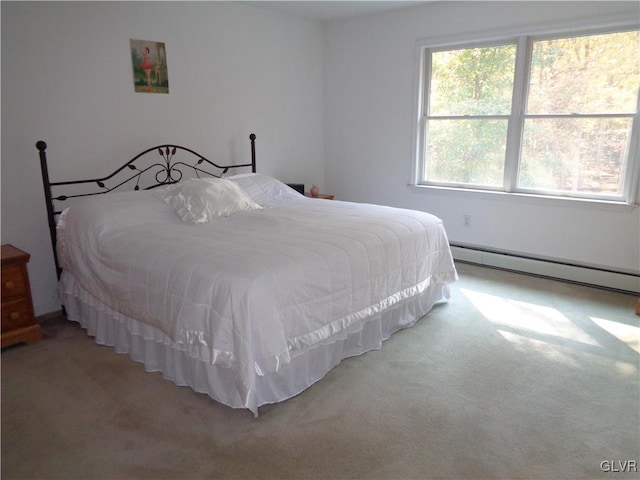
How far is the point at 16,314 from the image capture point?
2861 mm

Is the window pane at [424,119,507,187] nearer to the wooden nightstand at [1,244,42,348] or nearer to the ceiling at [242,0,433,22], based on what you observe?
the ceiling at [242,0,433,22]

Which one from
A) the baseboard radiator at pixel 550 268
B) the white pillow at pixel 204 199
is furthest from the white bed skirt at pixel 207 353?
the baseboard radiator at pixel 550 268

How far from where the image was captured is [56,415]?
2.21 m

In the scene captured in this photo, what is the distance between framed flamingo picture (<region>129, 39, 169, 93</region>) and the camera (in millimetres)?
3590

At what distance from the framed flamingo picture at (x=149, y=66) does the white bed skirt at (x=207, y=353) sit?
63.7 inches

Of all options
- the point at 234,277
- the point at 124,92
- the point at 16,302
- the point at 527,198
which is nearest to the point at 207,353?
the point at 234,277

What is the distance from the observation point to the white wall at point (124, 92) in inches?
121

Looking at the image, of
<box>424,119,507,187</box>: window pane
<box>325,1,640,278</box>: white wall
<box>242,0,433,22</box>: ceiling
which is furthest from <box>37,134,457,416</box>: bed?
<box>242,0,433,22</box>: ceiling

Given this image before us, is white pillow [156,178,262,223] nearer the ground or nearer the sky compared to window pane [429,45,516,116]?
nearer the ground

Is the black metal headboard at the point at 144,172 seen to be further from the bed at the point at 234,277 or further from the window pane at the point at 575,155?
the window pane at the point at 575,155

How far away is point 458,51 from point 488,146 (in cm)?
95

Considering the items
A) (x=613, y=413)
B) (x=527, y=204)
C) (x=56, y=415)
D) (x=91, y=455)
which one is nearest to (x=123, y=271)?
(x=56, y=415)

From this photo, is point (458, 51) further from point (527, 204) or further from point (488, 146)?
point (527, 204)

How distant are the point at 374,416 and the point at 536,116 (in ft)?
10.2
